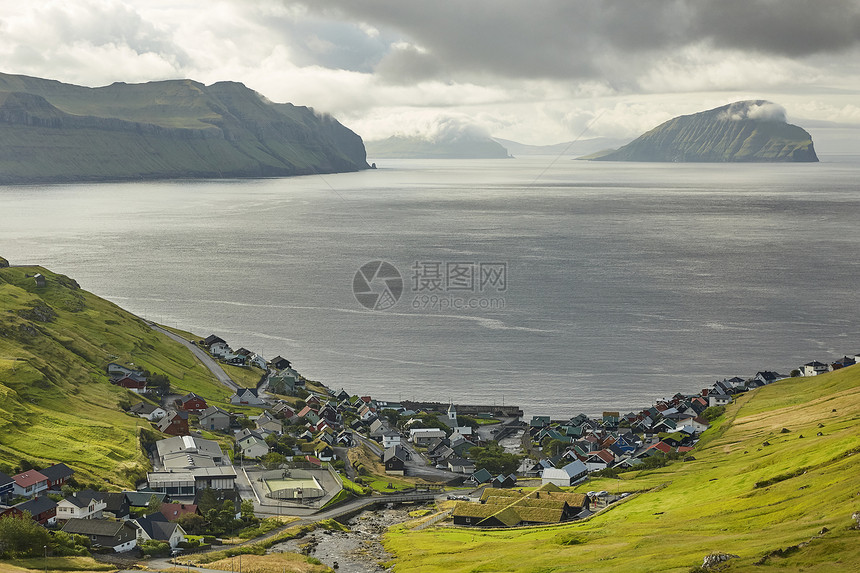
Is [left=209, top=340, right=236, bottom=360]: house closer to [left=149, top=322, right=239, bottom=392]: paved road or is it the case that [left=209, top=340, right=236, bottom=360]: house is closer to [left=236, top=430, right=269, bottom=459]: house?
[left=149, top=322, right=239, bottom=392]: paved road

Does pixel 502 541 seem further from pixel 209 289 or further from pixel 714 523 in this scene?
pixel 209 289

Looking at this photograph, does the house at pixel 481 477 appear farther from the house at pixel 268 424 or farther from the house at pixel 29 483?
the house at pixel 29 483

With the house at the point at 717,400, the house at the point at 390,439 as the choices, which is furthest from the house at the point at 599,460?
the house at the point at 717,400

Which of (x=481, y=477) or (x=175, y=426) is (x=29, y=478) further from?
(x=481, y=477)

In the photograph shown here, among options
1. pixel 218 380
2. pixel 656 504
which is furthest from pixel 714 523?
pixel 218 380

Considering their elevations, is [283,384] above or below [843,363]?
below

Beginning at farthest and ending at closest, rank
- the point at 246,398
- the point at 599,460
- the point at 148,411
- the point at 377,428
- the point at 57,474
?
1. the point at 246,398
2. the point at 377,428
3. the point at 148,411
4. the point at 599,460
5. the point at 57,474

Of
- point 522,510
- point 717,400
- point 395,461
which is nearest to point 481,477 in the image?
point 395,461

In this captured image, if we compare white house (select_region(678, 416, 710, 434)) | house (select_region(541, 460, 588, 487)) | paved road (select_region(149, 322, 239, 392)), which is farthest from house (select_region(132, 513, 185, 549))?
white house (select_region(678, 416, 710, 434))
